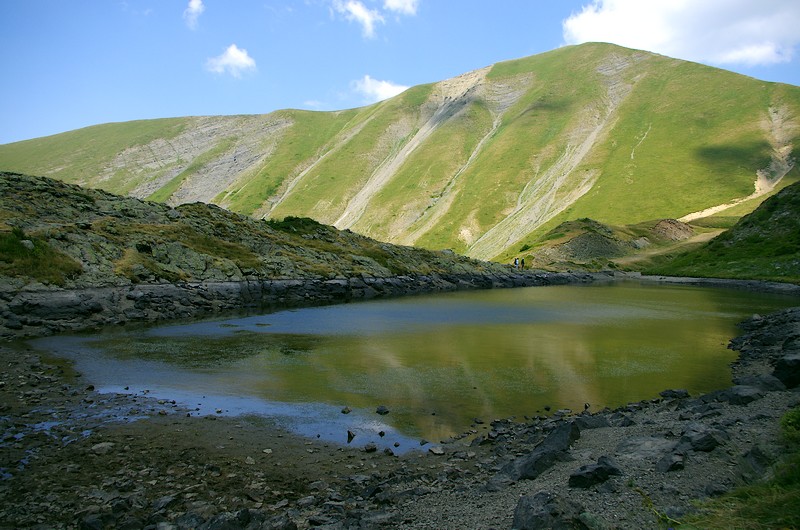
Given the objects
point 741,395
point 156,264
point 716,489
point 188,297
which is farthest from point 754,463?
point 156,264

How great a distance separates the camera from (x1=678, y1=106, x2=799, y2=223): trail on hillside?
131 meters

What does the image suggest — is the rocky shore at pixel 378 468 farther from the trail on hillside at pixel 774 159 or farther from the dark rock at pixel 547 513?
the trail on hillside at pixel 774 159

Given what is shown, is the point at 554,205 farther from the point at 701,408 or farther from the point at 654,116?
the point at 701,408

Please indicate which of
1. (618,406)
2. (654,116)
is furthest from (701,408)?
(654,116)

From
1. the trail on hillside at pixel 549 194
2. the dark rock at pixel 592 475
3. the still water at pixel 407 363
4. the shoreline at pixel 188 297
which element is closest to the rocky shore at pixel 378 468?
the dark rock at pixel 592 475

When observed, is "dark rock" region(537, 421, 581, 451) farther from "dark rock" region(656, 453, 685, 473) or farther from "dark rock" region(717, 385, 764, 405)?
"dark rock" region(717, 385, 764, 405)

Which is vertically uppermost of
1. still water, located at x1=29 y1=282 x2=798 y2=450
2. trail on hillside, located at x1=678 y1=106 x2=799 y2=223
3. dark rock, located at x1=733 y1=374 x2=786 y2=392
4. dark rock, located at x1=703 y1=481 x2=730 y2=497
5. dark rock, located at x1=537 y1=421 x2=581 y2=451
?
trail on hillside, located at x1=678 y1=106 x2=799 y2=223

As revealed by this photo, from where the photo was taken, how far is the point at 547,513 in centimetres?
693

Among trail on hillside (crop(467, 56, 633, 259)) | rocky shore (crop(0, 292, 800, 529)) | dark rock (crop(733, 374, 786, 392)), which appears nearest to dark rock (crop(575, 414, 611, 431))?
rocky shore (crop(0, 292, 800, 529))

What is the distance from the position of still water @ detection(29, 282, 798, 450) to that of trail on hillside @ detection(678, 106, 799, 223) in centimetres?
10213

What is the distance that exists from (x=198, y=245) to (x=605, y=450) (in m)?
50.6

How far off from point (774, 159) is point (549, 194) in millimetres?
66327

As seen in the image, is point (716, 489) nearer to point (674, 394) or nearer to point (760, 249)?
point (674, 394)

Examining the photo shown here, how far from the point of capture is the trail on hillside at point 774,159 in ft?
431
